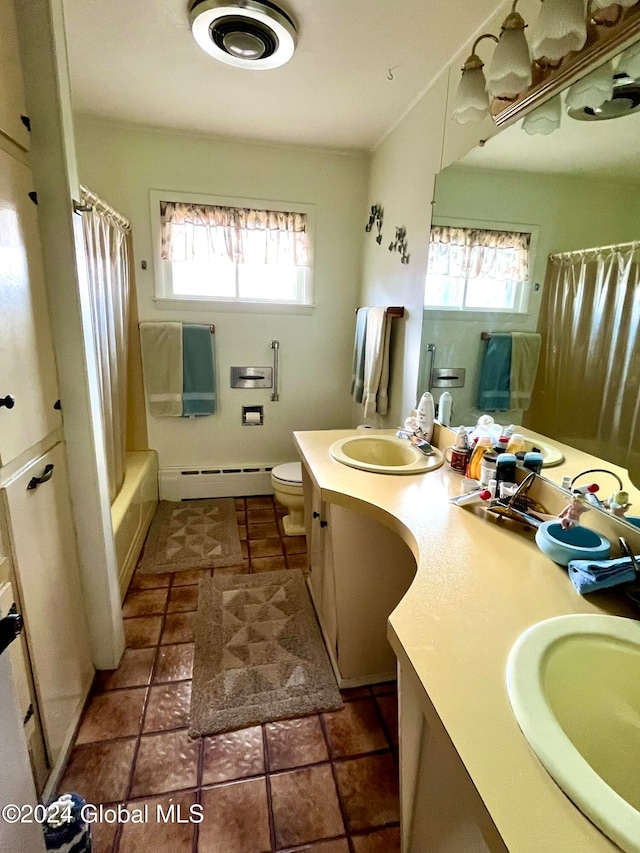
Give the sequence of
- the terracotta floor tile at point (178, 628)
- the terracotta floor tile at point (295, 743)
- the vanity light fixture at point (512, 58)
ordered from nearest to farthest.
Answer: the vanity light fixture at point (512, 58), the terracotta floor tile at point (295, 743), the terracotta floor tile at point (178, 628)

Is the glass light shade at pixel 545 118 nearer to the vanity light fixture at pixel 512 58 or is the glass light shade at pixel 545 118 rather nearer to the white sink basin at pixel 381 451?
the vanity light fixture at pixel 512 58

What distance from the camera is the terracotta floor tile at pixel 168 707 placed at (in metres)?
1.42

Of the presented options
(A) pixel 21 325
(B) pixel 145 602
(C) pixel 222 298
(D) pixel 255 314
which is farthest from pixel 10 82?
(B) pixel 145 602

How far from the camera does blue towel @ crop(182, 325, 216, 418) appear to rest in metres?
2.79

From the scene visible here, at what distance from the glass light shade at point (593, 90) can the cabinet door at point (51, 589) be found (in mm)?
1794

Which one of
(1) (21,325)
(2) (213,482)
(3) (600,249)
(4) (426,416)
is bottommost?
(2) (213,482)

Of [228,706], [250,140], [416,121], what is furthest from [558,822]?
[250,140]

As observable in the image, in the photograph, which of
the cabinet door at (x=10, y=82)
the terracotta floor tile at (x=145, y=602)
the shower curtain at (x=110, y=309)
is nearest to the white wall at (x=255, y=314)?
the shower curtain at (x=110, y=309)

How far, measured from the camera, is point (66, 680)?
4.34 feet

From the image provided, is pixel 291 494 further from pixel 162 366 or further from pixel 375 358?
pixel 162 366

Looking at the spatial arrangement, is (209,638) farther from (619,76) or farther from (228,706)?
(619,76)

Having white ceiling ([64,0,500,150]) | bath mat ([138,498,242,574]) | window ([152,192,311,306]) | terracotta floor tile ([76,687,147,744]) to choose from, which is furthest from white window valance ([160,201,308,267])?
terracotta floor tile ([76,687,147,744])

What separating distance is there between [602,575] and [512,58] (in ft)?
4.74

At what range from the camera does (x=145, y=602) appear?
2.03 m
